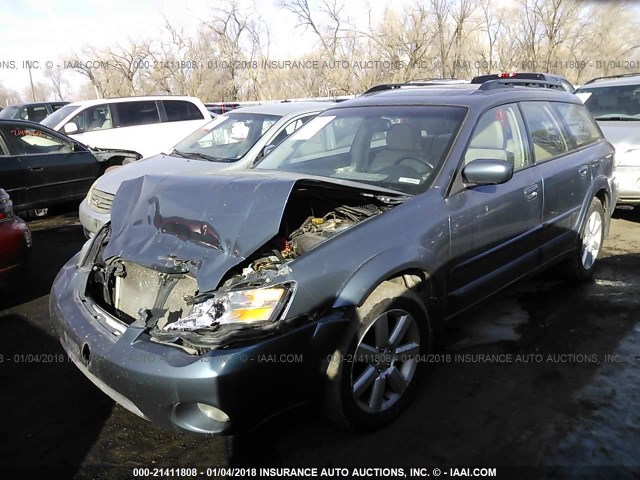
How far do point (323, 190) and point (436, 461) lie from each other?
5.03 feet

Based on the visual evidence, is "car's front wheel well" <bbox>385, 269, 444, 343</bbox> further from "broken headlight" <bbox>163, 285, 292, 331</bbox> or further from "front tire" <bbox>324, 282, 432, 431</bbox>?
"broken headlight" <bbox>163, 285, 292, 331</bbox>

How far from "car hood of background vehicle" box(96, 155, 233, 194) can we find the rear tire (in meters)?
3.68

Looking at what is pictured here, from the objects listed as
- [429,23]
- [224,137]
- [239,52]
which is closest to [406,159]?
[224,137]

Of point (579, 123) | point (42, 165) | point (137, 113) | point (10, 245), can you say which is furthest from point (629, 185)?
point (137, 113)

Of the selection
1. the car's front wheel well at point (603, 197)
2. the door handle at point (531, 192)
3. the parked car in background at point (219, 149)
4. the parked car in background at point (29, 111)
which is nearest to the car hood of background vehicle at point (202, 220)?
the door handle at point (531, 192)

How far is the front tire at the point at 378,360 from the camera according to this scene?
2.61m

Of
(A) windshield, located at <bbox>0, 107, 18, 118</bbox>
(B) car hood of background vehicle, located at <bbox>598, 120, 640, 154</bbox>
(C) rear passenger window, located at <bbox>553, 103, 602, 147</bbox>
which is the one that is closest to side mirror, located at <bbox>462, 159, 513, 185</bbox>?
(C) rear passenger window, located at <bbox>553, 103, 602, 147</bbox>

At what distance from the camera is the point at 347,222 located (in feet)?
9.80

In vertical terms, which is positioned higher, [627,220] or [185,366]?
[185,366]

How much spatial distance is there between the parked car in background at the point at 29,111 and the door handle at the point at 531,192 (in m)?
14.3

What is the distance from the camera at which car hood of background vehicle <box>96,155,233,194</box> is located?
5.89 meters

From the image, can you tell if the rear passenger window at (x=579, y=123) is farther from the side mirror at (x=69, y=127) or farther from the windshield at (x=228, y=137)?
the side mirror at (x=69, y=127)

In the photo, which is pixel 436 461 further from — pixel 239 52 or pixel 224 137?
pixel 239 52

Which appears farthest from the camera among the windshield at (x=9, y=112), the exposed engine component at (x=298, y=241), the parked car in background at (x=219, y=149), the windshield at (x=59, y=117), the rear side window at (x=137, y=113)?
the windshield at (x=9, y=112)
